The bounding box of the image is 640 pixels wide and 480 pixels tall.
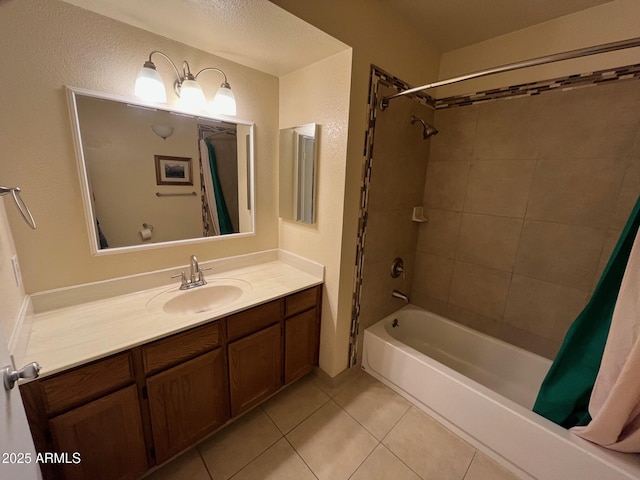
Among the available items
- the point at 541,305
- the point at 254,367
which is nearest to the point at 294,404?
the point at 254,367

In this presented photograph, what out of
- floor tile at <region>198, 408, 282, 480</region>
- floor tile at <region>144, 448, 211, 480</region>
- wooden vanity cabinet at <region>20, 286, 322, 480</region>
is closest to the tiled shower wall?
wooden vanity cabinet at <region>20, 286, 322, 480</region>

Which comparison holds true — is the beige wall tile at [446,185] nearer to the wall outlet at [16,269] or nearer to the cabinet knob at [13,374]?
the cabinet knob at [13,374]

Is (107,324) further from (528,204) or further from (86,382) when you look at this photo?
(528,204)

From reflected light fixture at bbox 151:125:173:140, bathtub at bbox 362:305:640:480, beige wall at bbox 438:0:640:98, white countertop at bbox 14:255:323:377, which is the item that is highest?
beige wall at bbox 438:0:640:98

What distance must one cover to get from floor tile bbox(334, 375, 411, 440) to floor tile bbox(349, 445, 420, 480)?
0.36ft

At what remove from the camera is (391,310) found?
2.17 meters

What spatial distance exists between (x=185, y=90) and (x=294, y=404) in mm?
1994

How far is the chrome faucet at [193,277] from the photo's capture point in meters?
1.53

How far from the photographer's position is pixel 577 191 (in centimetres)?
152

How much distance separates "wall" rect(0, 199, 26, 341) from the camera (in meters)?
0.87

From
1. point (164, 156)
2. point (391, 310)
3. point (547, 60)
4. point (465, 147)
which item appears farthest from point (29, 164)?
point (465, 147)

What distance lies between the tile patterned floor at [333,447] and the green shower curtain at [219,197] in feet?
3.97

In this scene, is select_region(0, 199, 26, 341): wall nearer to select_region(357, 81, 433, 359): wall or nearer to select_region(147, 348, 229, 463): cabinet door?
select_region(147, 348, 229, 463): cabinet door

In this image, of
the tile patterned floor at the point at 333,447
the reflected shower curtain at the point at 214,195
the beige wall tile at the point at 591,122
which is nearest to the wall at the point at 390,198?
the tile patterned floor at the point at 333,447
